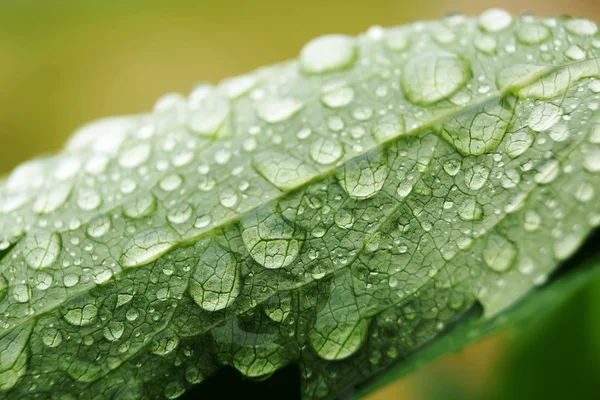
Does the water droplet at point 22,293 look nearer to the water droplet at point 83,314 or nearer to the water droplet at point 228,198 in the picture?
the water droplet at point 83,314

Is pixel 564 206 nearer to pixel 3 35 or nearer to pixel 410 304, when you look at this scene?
pixel 410 304

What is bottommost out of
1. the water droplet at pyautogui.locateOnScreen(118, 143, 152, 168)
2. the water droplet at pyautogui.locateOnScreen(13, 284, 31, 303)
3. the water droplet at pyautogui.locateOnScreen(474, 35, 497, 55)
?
the water droplet at pyautogui.locateOnScreen(13, 284, 31, 303)

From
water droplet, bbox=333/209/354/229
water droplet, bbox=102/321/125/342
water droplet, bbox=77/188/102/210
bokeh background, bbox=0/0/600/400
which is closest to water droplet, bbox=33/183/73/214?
water droplet, bbox=77/188/102/210

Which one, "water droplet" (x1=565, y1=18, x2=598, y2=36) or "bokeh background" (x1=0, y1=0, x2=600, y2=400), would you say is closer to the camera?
"water droplet" (x1=565, y1=18, x2=598, y2=36)

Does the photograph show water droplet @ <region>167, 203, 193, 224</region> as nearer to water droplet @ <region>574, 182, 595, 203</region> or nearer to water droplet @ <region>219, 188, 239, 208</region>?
water droplet @ <region>219, 188, 239, 208</region>

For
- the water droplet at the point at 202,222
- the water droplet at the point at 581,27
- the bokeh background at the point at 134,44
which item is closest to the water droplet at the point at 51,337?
the water droplet at the point at 202,222

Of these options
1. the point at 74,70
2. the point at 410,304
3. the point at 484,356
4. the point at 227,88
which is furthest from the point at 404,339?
the point at 74,70

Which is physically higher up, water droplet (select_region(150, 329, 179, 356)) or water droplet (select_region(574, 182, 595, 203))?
water droplet (select_region(574, 182, 595, 203))

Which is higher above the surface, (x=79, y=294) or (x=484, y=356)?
(x=79, y=294)
